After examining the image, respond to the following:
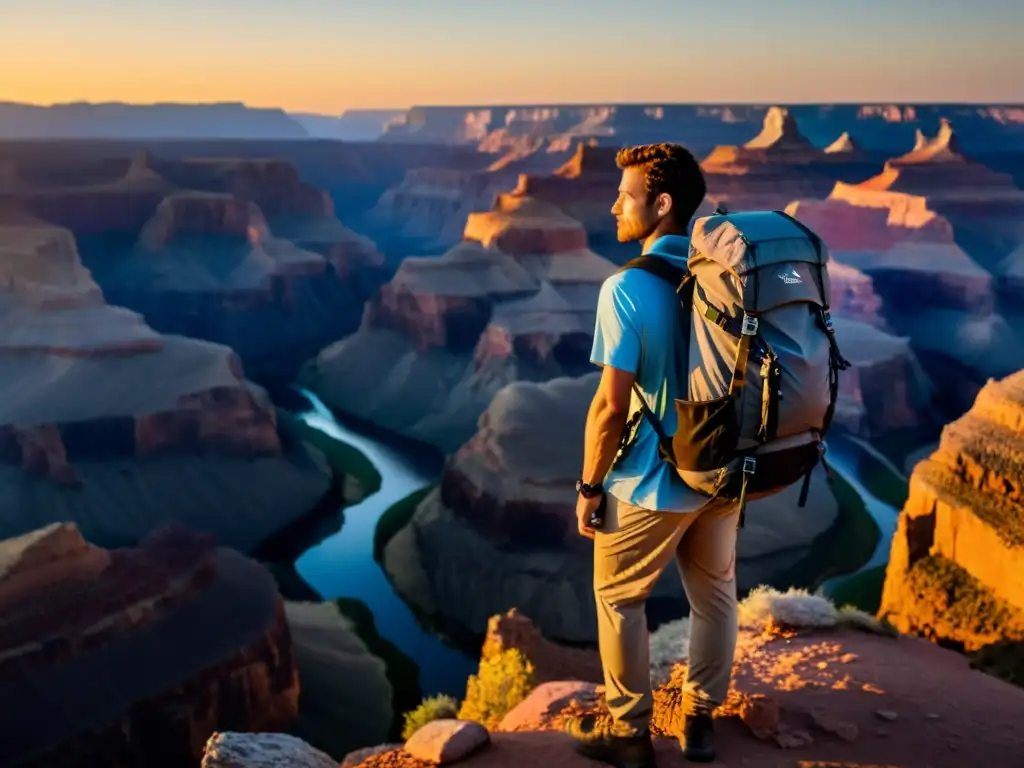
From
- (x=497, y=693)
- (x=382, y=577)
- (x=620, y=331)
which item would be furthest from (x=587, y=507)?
(x=382, y=577)

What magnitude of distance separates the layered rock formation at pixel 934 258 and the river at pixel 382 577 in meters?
32.5

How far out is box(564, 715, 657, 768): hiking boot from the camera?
501 centimetres

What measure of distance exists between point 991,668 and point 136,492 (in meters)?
34.3

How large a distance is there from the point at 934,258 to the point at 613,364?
224 ft

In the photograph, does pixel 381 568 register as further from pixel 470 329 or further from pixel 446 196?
pixel 446 196

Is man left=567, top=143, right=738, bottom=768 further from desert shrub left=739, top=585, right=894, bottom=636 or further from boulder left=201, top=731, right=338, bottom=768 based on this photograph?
desert shrub left=739, top=585, right=894, bottom=636

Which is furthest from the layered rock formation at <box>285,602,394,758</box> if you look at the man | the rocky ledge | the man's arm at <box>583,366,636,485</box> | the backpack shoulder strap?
the backpack shoulder strap

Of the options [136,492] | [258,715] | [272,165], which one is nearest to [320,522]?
[136,492]

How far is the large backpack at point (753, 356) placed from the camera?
420 centimetres

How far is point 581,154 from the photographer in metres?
83.7

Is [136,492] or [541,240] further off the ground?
[541,240]

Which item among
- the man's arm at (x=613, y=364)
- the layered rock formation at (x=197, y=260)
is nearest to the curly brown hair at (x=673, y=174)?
the man's arm at (x=613, y=364)

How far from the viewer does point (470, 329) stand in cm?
6041

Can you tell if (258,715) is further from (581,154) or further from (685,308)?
(581,154)
